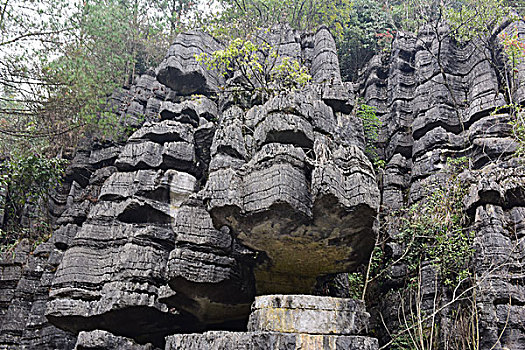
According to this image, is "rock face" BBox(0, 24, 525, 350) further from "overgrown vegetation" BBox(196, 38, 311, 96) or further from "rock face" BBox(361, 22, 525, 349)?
"overgrown vegetation" BBox(196, 38, 311, 96)

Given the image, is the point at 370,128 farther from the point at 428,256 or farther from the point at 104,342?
the point at 104,342

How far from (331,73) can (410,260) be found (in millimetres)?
5325

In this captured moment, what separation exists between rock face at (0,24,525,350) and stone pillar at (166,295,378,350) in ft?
0.06

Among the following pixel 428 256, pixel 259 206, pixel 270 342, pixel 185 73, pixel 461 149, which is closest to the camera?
pixel 270 342

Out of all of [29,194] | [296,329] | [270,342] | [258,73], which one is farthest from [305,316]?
[29,194]

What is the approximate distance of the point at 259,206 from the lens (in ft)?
20.4

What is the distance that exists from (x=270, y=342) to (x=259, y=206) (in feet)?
6.16

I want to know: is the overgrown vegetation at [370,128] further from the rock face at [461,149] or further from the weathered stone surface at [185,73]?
the weathered stone surface at [185,73]

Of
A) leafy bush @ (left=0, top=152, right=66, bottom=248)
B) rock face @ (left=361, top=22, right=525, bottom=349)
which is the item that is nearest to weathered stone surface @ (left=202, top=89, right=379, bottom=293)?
rock face @ (left=361, top=22, right=525, bottom=349)

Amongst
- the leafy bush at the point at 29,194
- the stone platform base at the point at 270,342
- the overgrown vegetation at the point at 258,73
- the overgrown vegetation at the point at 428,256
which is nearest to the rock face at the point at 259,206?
the stone platform base at the point at 270,342

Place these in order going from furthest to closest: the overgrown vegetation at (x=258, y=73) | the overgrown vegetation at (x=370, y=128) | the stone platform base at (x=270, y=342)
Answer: the overgrown vegetation at (x=370, y=128) < the overgrown vegetation at (x=258, y=73) < the stone platform base at (x=270, y=342)

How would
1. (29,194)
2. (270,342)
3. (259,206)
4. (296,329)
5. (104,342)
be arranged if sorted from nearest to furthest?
(270,342) → (296,329) → (259,206) → (104,342) → (29,194)

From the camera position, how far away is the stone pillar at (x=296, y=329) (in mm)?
5438

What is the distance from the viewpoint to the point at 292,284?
7.84 metres
